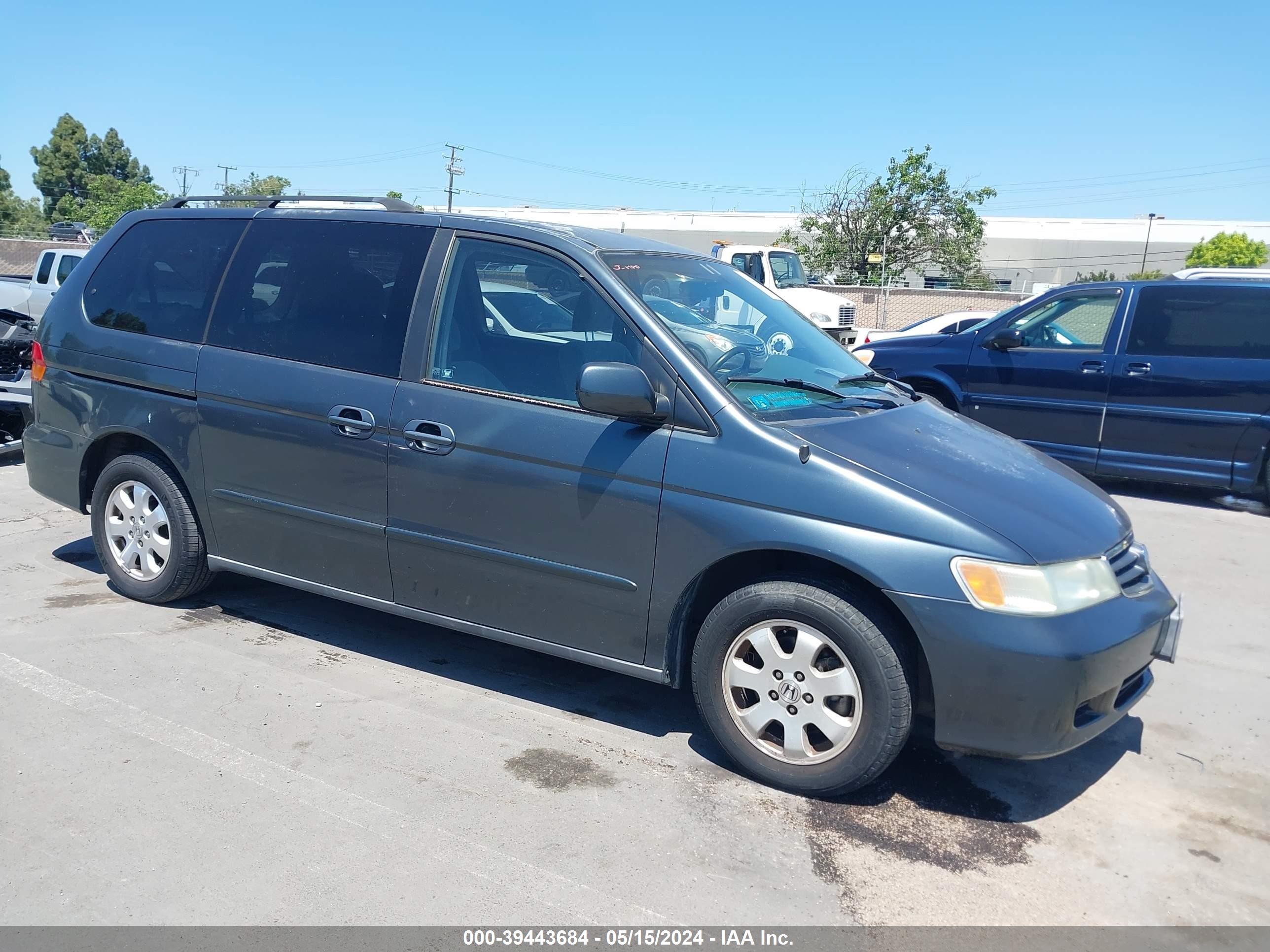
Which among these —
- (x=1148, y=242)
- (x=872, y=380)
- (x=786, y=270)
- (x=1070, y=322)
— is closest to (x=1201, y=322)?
(x=1070, y=322)

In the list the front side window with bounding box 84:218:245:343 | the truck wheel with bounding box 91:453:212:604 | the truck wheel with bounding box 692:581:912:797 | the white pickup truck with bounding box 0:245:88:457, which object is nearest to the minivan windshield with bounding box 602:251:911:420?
the truck wheel with bounding box 692:581:912:797

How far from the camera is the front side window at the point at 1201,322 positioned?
7.72 meters

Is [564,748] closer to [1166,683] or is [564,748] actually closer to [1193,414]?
[1166,683]

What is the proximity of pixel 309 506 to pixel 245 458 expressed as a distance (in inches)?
17.0

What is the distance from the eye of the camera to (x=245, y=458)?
445 cm

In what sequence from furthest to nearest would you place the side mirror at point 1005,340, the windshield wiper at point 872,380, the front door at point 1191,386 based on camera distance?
the side mirror at point 1005,340 < the front door at point 1191,386 < the windshield wiper at point 872,380

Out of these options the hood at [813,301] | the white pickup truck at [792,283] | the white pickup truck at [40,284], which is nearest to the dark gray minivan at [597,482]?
the white pickup truck at [40,284]

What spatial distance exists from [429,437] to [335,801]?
1411 millimetres

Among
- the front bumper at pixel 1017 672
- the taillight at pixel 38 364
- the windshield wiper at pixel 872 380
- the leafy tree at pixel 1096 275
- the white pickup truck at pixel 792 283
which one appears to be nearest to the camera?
the front bumper at pixel 1017 672

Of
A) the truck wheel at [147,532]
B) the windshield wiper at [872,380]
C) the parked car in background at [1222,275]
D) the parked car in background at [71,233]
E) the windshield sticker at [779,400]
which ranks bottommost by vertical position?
the truck wheel at [147,532]

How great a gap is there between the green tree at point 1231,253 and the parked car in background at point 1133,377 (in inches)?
1803

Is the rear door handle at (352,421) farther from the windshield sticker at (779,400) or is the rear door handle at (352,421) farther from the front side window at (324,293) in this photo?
the windshield sticker at (779,400)

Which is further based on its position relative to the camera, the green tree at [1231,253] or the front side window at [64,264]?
the green tree at [1231,253]

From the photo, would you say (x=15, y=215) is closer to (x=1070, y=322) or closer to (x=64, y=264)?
(x=64, y=264)
